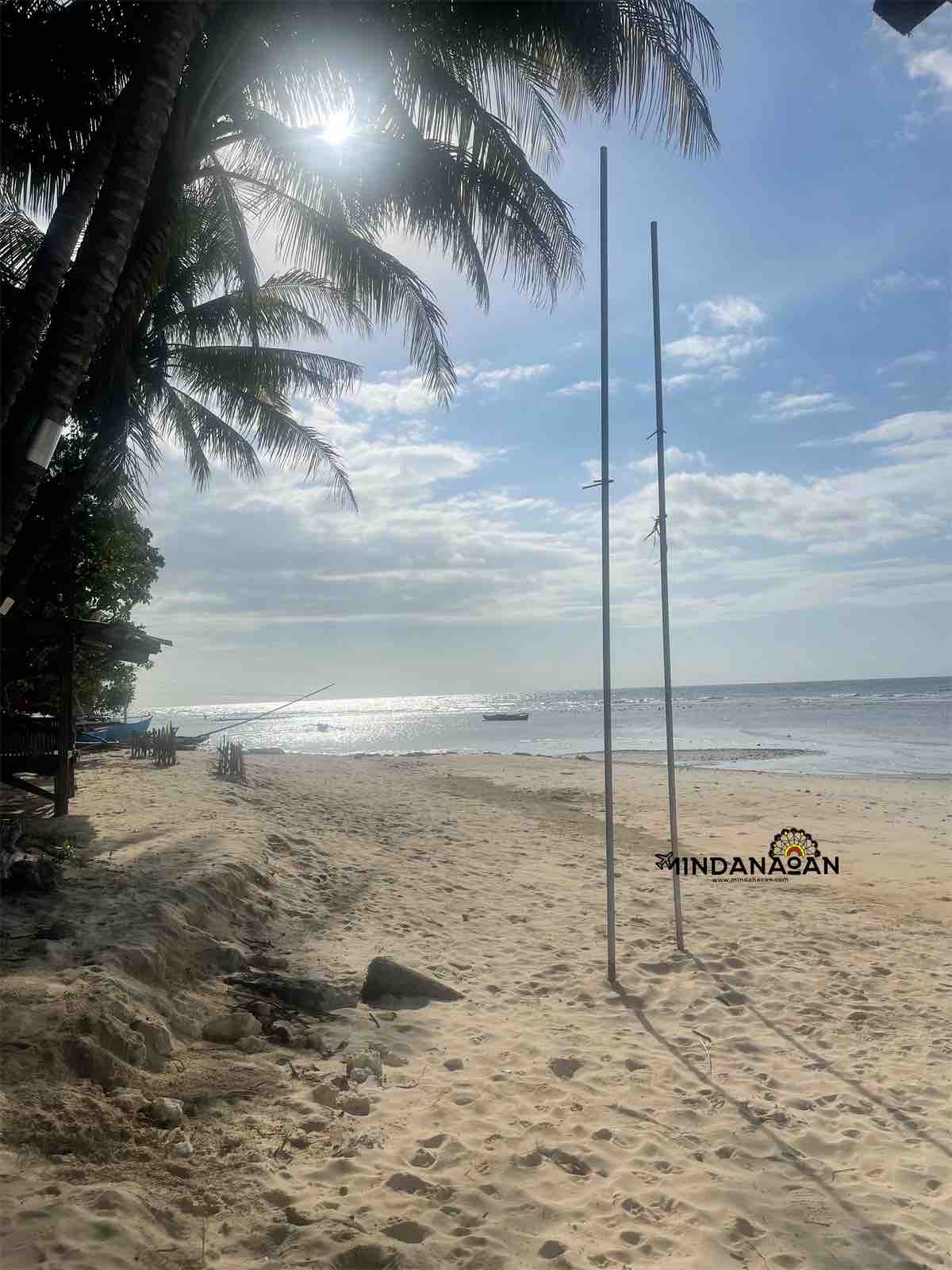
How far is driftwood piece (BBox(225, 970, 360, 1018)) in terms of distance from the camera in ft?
16.5

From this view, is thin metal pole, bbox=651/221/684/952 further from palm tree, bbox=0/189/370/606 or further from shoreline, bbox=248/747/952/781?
shoreline, bbox=248/747/952/781

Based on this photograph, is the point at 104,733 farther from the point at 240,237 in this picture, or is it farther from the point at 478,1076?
the point at 478,1076

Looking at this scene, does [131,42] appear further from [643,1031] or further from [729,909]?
[729,909]

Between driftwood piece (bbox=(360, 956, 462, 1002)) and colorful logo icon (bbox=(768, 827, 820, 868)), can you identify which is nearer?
driftwood piece (bbox=(360, 956, 462, 1002))

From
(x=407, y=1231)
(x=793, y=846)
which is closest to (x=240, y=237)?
(x=407, y=1231)

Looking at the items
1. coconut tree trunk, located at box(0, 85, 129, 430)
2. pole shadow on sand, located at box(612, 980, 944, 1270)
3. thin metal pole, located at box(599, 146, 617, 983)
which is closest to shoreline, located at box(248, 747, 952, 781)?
thin metal pole, located at box(599, 146, 617, 983)

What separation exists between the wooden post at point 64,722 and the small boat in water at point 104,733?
13301mm

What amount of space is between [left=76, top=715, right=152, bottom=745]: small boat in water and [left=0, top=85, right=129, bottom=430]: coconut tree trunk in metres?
19.0

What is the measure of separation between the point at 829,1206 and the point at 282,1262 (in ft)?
7.19

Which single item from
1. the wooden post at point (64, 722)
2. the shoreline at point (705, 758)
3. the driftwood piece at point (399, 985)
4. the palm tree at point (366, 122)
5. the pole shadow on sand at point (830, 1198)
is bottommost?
the shoreline at point (705, 758)

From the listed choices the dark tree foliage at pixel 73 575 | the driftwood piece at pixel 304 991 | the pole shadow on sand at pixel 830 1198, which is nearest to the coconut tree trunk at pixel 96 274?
the driftwood piece at pixel 304 991

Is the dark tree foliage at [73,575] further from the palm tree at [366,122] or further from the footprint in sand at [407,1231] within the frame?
the footprint in sand at [407,1231]

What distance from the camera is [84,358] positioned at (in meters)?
4.04

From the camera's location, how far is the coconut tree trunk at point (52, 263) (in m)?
3.95
